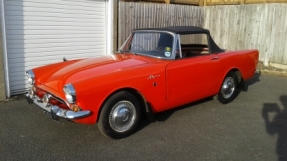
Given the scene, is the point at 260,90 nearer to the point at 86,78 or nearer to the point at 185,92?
the point at 185,92

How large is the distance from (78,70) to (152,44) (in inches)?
57.4

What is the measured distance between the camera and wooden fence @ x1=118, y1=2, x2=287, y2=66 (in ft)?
26.9

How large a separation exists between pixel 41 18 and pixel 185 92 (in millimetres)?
4025

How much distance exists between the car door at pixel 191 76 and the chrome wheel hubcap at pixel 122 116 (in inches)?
27.7

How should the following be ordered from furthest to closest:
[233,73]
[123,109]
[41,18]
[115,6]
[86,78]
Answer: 1. [115,6]
2. [41,18]
3. [233,73]
4. [123,109]
5. [86,78]

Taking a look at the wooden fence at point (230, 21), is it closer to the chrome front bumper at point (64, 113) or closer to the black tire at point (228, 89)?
the black tire at point (228, 89)

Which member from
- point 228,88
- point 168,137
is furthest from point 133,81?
point 228,88

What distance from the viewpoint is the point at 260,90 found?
6711mm

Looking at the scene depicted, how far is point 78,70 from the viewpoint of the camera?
3.86m

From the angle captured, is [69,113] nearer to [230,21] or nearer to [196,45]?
[196,45]

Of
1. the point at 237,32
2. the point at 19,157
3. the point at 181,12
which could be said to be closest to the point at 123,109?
the point at 19,157

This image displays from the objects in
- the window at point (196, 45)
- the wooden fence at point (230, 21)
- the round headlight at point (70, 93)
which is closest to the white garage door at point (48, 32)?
the wooden fence at point (230, 21)

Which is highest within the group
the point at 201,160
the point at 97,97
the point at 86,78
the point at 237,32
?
the point at 237,32

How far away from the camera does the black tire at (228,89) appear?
5.41m
